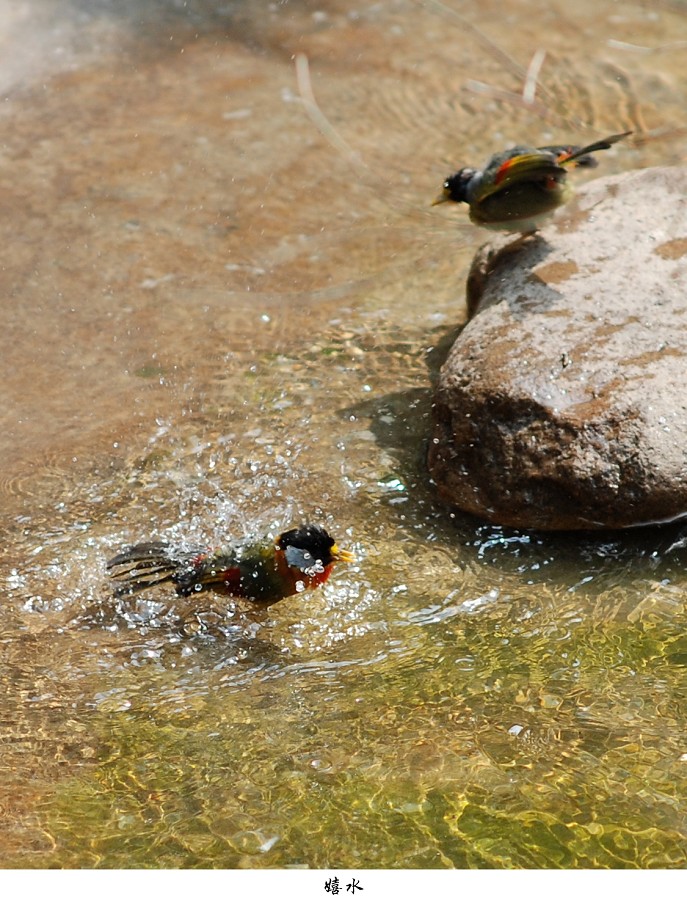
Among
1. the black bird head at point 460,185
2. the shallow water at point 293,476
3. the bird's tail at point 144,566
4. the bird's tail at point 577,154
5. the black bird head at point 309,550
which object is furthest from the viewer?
the black bird head at point 460,185

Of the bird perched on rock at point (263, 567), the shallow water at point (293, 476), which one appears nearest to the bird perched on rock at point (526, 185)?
the shallow water at point (293, 476)

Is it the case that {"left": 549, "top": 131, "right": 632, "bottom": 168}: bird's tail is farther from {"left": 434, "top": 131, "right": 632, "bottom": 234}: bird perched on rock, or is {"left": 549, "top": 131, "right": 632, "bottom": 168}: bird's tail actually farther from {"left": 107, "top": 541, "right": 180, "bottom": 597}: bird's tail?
{"left": 107, "top": 541, "right": 180, "bottom": 597}: bird's tail

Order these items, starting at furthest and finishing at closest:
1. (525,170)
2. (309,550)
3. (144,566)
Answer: (525,170)
(144,566)
(309,550)

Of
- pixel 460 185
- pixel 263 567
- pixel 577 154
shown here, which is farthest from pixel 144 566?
pixel 577 154

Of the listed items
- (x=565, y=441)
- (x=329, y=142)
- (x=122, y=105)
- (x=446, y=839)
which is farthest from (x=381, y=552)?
(x=122, y=105)

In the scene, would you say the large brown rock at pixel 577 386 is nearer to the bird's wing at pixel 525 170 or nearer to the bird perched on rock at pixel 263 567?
the bird's wing at pixel 525 170

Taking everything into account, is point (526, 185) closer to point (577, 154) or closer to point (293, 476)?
point (577, 154)

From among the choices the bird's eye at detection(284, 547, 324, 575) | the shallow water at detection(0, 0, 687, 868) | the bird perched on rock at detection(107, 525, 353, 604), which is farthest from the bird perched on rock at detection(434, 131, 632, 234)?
the bird's eye at detection(284, 547, 324, 575)
